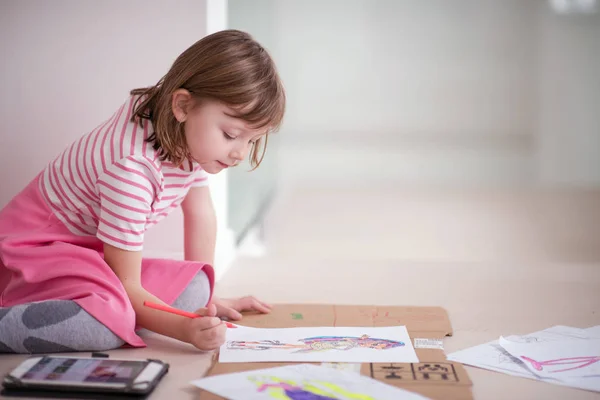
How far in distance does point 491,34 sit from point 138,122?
2.84 meters

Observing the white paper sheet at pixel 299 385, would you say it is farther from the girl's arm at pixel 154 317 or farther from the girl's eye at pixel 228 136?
the girl's eye at pixel 228 136

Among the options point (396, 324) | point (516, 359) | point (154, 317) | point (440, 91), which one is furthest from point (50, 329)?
point (440, 91)

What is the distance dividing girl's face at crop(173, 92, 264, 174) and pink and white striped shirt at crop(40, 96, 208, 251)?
7 cm

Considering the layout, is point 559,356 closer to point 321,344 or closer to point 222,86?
point 321,344

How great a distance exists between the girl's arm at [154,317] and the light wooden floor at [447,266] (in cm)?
3

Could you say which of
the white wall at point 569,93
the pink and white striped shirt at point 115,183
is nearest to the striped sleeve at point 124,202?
the pink and white striped shirt at point 115,183

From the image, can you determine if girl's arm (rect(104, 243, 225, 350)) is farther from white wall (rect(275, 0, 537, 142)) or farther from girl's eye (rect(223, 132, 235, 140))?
white wall (rect(275, 0, 537, 142))

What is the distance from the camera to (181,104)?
119cm

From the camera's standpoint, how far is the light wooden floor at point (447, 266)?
1202 mm

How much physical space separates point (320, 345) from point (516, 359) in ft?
0.92

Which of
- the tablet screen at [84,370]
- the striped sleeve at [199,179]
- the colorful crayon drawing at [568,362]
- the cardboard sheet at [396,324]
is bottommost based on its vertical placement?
the colorful crayon drawing at [568,362]

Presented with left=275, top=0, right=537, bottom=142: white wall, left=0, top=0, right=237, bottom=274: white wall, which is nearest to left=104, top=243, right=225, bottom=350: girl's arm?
left=0, top=0, right=237, bottom=274: white wall

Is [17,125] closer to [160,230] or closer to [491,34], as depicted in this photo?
[160,230]

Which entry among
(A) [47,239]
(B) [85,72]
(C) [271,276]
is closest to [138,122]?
(A) [47,239]
